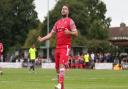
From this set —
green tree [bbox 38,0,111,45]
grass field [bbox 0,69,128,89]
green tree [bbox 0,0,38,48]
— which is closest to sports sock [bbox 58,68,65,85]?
grass field [bbox 0,69,128,89]

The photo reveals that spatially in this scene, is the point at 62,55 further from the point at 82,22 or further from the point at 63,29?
the point at 82,22

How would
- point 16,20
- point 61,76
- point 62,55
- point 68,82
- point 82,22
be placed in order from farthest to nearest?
1. point 16,20
2. point 82,22
3. point 68,82
4. point 62,55
5. point 61,76

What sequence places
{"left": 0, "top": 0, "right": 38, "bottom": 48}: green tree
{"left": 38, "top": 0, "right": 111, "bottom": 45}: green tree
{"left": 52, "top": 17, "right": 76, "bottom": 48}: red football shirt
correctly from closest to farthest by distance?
1. {"left": 52, "top": 17, "right": 76, "bottom": 48}: red football shirt
2. {"left": 38, "top": 0, "right": 111, "bottom": 45}: green tree
3. {"left": 0, "top": 0, "right": 38, "bottom": 48}: green tree

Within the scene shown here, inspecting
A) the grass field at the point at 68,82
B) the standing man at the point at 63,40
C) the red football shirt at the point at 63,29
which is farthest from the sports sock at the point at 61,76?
the grass field at the point at 68,82

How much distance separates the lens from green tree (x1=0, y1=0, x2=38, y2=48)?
395ft

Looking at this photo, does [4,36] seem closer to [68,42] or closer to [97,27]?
[97,27]

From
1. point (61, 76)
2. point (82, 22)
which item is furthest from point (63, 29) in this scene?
point (82, 22)

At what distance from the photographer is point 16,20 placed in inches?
4941

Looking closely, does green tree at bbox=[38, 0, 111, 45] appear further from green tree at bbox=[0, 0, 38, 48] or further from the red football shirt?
the red football shirt

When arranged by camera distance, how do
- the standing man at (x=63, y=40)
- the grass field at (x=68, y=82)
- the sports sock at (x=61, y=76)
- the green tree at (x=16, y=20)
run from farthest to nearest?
the green tree at (x=16, y=20) < the grass field at (x=68, y=82) < the standing man at (x=63, y=40) < the sports sock at (x=61, y=76)

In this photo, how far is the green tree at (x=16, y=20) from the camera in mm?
120250

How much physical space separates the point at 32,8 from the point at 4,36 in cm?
1127

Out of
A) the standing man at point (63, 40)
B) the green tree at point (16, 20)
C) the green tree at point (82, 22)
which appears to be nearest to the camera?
the standing man at point (63, 40)

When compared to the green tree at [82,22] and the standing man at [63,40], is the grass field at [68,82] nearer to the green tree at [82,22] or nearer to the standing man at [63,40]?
the standing man at [63,40]
